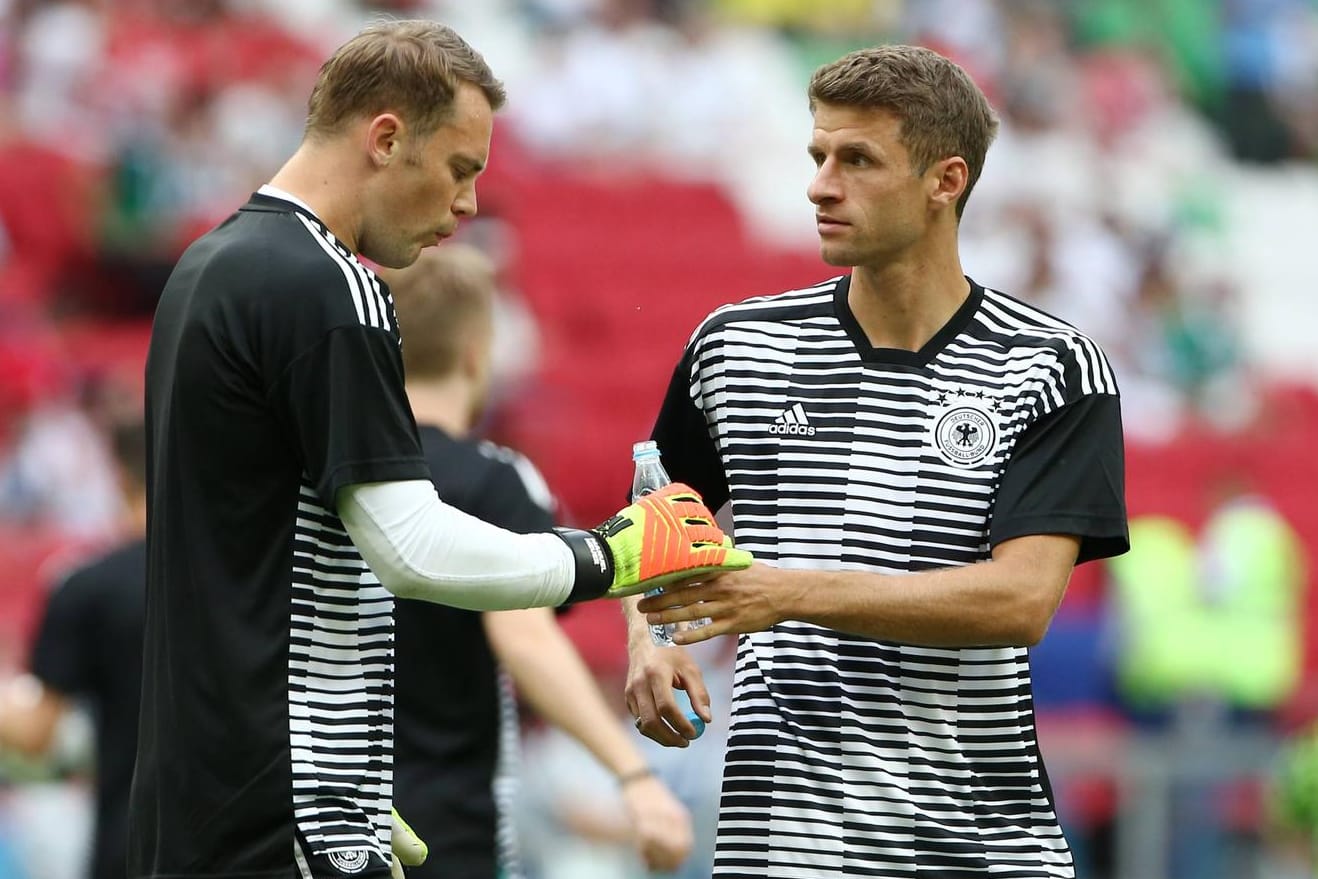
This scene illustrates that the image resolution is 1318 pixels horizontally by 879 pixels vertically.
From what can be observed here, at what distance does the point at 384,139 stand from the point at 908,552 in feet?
Result: 3.60

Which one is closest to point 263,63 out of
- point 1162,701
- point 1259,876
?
point 1162,701

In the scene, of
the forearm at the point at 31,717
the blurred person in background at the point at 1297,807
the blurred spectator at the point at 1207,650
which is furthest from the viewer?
the blurred spectator at the point at 1207,650

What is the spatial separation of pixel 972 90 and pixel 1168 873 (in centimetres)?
562

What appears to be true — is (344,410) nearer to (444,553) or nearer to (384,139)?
(444,553)

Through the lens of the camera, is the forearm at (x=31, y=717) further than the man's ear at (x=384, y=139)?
Yes

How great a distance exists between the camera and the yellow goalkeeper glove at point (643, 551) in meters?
3.23

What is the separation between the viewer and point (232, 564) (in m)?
3.11

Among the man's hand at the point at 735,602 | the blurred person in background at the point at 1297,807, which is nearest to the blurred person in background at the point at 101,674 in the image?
the man's hand at the point at 735,602

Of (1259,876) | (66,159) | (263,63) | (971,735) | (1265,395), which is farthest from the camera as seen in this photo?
(1265,395)

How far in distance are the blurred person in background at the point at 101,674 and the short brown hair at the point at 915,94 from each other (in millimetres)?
2003

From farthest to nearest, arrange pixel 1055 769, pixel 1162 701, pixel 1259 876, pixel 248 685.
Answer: pixel 1162 701
pixel 1259 876
pixel 1055 769
pixel 248 685

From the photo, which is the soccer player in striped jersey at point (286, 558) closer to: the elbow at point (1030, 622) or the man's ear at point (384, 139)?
the man's ear at point (384, 139)

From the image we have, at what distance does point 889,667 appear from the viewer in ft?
11.6

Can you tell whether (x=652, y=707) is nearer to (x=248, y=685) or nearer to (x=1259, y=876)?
(x=248, y=685)
